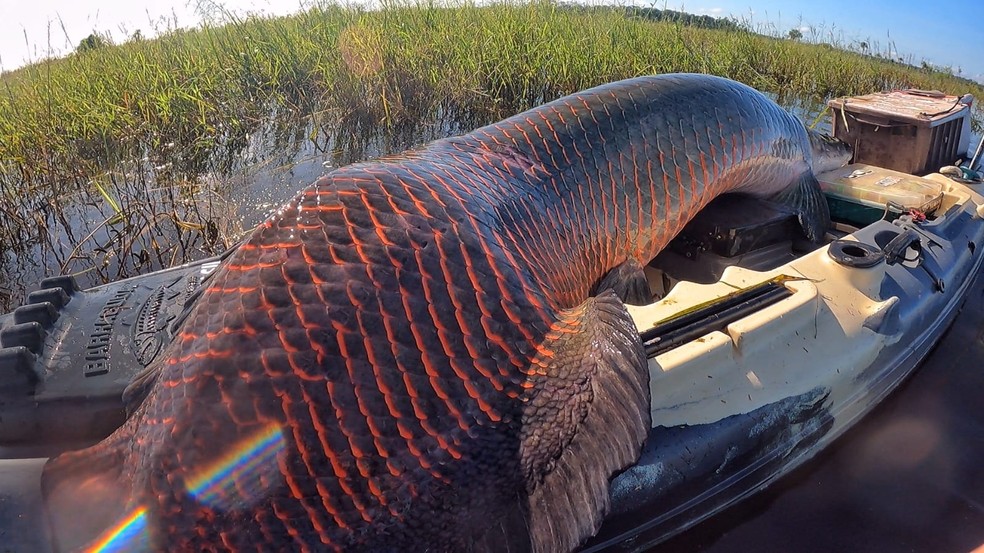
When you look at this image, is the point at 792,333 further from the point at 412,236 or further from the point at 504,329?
the point at 412,236

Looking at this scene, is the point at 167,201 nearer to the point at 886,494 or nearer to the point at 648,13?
the point at 886,494

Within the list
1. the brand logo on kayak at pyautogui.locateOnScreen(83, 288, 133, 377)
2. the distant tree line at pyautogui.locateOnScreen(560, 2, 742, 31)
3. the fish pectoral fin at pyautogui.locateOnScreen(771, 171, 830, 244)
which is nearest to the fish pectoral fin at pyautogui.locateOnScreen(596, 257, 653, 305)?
the fish pectoral fin at pyautogui.locateOnScreen(771, 171, 830, 244)

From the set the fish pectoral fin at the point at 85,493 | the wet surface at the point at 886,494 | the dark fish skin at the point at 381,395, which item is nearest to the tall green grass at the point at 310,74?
the fish pectoral fin at the point at 85,493

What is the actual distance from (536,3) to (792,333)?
736cm

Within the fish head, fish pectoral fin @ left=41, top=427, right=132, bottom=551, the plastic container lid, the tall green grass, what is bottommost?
the plastic container lid

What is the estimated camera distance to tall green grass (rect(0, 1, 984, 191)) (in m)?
5.36

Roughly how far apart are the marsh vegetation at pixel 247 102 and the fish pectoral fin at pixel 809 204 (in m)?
3.53

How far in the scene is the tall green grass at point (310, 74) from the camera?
536 centimetres

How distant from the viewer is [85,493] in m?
1.61

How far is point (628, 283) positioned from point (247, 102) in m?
5.00

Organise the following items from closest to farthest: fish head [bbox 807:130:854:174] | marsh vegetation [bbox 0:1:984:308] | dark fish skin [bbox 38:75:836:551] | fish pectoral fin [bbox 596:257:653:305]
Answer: dark fish skin [bbox 38:75:836:551] → fish pectoral fin [bbox 596:257:653:305] → fish head [bbox 807:130:854:174] → marsh vegetation [bbox 0:1:984:308]

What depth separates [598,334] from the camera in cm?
193

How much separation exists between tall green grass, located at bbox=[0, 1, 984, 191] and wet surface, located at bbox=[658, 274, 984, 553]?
4.91m

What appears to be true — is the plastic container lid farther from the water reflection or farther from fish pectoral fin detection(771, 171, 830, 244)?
the water reflection
